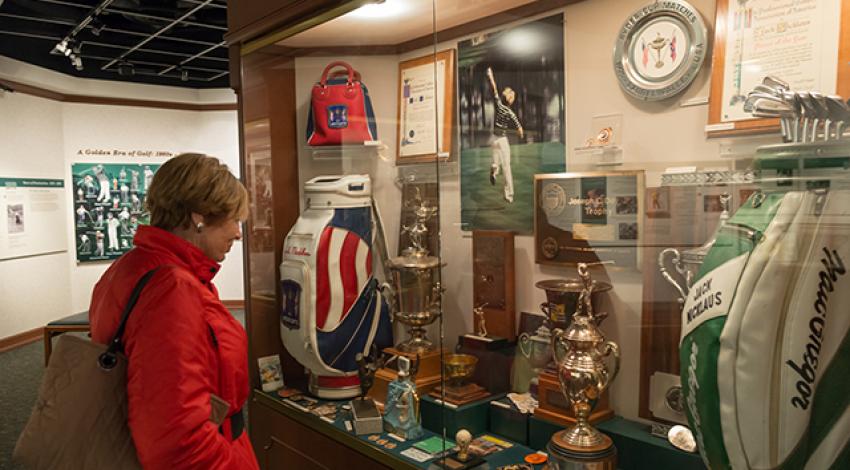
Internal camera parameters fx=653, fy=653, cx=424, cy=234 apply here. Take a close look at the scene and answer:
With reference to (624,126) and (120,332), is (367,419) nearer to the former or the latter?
(120,332)

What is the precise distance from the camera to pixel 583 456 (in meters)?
1.87

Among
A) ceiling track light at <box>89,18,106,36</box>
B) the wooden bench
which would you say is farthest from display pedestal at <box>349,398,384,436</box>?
ceiling track light at <box>89,18,106,36</box>

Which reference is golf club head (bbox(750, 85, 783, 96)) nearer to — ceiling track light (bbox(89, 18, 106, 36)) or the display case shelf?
the display case shelf

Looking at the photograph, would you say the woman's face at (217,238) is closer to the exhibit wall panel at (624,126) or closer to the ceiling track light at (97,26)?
the exhibit wall panel at (624,126)

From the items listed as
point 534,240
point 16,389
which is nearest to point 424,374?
point 534,240

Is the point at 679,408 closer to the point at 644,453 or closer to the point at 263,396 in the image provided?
the point at 644,453

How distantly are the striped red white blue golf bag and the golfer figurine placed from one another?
721mm

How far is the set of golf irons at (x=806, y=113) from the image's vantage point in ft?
4.20

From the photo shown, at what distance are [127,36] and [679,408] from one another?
592cm

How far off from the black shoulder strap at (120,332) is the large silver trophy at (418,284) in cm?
125

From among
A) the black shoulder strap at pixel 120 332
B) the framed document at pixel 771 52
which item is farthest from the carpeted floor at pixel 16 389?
the framed document at pixel 771 52

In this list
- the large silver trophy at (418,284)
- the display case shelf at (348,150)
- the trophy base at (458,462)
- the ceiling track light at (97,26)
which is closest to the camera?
the trophy base at (458,462)

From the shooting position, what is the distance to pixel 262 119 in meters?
3.08

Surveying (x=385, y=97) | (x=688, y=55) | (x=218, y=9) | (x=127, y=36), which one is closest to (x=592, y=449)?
(x=688, y=55)
